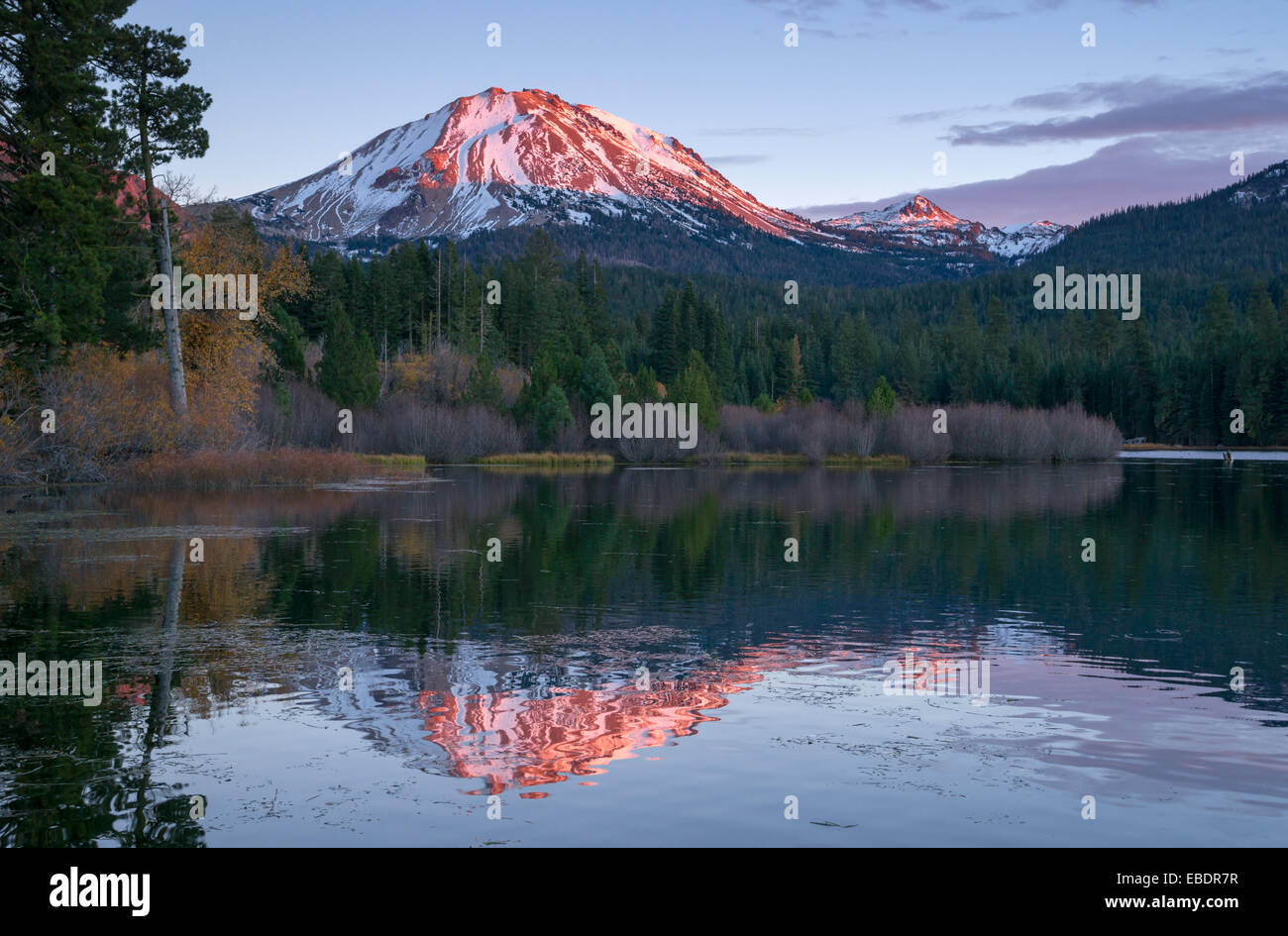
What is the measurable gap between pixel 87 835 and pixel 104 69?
46.2m

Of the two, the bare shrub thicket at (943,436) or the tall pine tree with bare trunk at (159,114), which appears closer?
the tall pine tree with bare trunk at (159,114)

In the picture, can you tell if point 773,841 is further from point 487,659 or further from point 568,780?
point 487,659

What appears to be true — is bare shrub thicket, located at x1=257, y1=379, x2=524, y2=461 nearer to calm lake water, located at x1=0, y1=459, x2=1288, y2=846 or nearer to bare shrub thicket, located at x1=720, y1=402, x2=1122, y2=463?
bare shrub thicket, located at x1=720, y1=402, x2=1122, y2=463

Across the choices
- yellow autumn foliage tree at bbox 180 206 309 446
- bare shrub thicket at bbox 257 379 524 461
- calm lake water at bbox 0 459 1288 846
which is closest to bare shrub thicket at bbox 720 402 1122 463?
bare shrub thicket at bbox 257 379 524 461

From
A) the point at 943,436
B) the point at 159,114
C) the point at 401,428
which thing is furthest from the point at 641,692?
the point at 943,436

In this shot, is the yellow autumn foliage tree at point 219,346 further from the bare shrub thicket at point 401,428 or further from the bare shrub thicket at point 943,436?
the bare shrub thicket at point 943,436

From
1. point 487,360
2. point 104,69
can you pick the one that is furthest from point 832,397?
point 104,69

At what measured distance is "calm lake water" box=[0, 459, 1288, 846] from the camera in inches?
378

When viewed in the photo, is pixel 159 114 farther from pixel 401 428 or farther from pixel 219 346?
pixel 401 428

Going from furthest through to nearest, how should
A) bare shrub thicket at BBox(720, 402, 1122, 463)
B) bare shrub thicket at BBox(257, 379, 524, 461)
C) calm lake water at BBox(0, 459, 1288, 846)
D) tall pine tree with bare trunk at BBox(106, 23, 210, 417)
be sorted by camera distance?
bare shrub thicket at BBox(720, 402, 1122, 463) < bare shrub thicket at BBox(257, 379, 524, 461) < tall pine tree with bare trunk at BBox(106, 23, 210, 417) < calm lake water at BBox(0, 459, 1288, 846)

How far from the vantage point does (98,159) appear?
143 ft

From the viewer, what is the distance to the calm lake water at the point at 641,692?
9.59 metres

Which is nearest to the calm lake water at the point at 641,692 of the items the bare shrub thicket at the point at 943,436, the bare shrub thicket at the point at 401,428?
the bare shrub thicket at the point at 401,428

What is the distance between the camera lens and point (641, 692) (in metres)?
14.1
